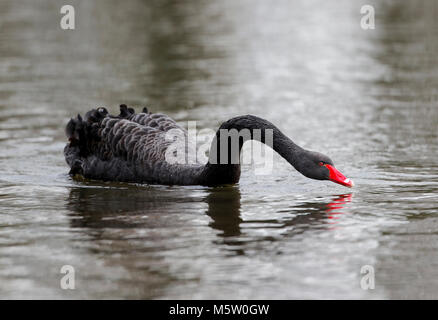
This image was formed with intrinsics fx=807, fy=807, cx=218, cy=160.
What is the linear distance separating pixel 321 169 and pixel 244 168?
2198mm

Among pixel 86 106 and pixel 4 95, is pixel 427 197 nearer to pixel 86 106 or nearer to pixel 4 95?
pixel 86 106

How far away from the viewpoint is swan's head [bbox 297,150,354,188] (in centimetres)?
754

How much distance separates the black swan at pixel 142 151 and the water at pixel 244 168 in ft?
0.52

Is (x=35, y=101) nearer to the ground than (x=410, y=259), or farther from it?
farther from it

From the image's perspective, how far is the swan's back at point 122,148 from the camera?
881 cm

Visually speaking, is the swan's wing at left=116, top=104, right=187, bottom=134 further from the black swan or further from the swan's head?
the swan's head

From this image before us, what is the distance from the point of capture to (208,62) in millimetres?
15945

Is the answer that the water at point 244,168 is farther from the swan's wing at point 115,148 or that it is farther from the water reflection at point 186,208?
the swan's wing at point 115,148

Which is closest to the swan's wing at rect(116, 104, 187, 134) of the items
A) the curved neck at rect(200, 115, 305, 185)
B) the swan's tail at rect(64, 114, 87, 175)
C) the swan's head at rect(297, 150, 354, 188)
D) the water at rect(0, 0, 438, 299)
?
the swan's tail at rect(64, 114, 87, 175)

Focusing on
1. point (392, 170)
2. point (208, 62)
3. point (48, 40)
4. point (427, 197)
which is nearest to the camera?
point (427, 197)

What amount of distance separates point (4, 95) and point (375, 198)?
7829 millimetres

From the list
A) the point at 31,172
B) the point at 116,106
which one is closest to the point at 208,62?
the point at 116,106

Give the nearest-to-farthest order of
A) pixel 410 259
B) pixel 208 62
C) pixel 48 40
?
1. pixel 410 259
2. pixel 208 62
3. pixel 48 40

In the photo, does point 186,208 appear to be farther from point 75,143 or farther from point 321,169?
point 75,143
